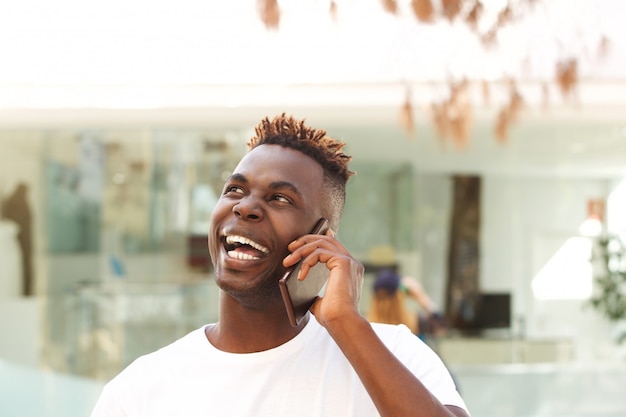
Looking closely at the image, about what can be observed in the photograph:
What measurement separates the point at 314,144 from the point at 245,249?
0.30 metres

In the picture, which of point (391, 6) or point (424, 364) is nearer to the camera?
point (424, 364)

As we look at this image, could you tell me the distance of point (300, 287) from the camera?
5.46 ft

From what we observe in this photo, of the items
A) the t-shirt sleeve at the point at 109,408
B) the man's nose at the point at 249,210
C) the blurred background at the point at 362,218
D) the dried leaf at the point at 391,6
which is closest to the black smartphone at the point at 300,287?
the man's nose at the point at 249,210

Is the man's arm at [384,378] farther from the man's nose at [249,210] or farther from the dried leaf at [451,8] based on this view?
the dried leaf at [451,8]

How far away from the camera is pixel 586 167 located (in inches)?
270

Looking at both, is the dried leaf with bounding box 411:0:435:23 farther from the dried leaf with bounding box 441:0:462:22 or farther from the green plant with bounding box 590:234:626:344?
the green plant with bounding box 590:234:626:344

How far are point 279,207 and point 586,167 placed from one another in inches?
222

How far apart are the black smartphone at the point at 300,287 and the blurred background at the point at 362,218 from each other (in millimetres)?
4159

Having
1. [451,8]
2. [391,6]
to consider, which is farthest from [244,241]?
[391,6]

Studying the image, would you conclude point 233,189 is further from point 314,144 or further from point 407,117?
point 407,117

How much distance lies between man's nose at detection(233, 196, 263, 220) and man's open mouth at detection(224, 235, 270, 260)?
5cm

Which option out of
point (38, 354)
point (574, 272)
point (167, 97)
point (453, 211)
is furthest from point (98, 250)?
point (574, 272)

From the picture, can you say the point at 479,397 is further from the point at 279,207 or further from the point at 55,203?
the point at 279,207

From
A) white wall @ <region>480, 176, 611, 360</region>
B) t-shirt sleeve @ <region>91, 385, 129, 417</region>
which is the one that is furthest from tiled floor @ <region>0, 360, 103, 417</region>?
t-shirt sleeve @ <region>91, 385, 129, 417</region>
